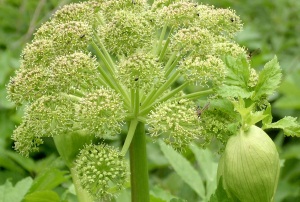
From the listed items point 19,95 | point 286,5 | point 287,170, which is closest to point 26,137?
point 19,95

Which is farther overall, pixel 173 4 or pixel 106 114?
pixel 173 4

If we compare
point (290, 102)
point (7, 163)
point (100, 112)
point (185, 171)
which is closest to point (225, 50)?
point (100, 112)

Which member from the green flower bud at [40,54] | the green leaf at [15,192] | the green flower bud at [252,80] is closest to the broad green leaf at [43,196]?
the green leaf at [15,192]

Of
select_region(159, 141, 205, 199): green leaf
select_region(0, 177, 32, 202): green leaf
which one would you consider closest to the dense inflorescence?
select_region(0, 177, 32, 202): green leaf

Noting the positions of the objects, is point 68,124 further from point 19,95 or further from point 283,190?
point 283,190

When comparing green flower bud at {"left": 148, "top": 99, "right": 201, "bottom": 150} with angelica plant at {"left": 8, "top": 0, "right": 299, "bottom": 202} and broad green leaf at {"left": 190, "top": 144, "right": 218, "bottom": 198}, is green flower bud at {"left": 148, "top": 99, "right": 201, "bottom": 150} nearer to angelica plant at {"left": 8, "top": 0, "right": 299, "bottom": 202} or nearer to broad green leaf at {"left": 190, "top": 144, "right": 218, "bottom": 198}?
angelica plant at {"left": 8, "top": 0, "right": 299, "bottom": 202}

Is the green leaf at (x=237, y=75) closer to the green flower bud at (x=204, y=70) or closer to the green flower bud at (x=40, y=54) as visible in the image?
the green flower bud at (x=204, y=70)
